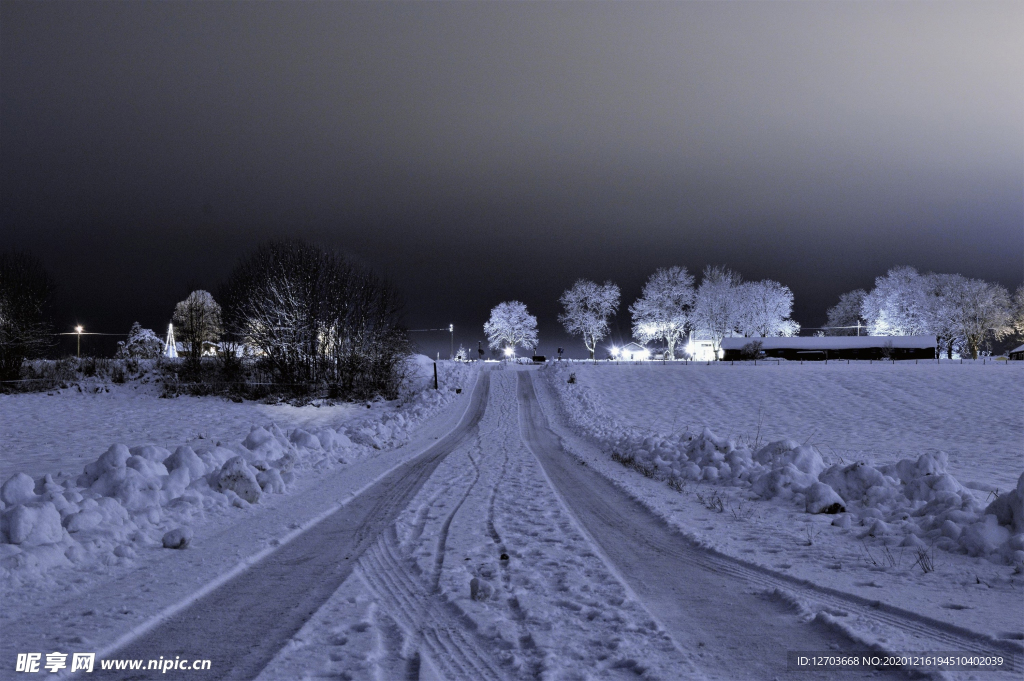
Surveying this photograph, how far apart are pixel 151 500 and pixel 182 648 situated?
5003 millimetres

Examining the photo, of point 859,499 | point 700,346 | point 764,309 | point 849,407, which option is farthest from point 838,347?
point 859,499

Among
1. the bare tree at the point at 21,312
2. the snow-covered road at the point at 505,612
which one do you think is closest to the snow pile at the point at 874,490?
the snow-covered road at the point at 505,612

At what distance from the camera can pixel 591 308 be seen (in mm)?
90750

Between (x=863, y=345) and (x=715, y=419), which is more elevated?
(x=863, y=345)

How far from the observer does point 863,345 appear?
76.4 meters

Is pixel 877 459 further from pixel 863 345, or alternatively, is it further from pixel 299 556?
pixel 863 345

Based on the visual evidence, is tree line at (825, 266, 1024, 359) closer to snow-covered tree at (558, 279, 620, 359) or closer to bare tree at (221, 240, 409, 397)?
snow-covered tree at (558, 279, 620, 359)

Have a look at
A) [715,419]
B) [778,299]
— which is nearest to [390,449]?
[715,419]

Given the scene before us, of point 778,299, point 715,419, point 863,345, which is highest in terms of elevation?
point 778,299

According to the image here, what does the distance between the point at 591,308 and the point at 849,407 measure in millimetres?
57174

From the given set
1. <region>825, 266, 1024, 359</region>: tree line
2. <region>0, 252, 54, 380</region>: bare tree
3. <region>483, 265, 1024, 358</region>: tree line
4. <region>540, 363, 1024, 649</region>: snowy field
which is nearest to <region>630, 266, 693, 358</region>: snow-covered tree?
<region>483, 265, 1024, 358</region>: tree line

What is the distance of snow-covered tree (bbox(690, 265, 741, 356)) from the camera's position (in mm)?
86625

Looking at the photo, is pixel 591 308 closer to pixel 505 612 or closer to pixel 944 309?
pixel 944 309

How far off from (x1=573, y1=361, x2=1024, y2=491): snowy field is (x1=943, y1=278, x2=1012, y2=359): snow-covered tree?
3941 centimetres
